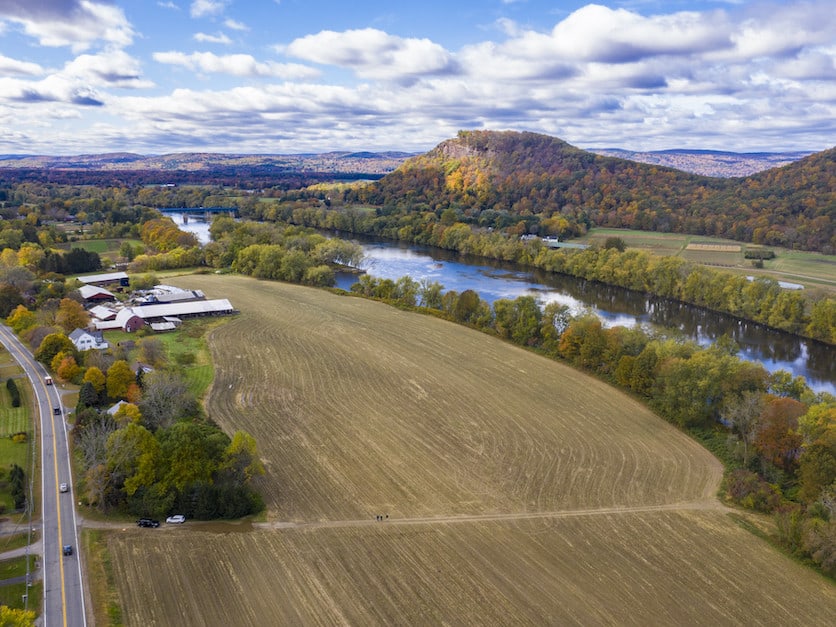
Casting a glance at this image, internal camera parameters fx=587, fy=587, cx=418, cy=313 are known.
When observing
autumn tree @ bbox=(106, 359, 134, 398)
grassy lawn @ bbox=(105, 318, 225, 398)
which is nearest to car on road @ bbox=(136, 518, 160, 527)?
autumn tree @ bbox=(106, 359, 134, 398)

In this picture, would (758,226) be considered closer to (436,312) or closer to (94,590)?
(436,312)

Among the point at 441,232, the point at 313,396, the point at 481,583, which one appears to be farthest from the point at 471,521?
the point at 441,232

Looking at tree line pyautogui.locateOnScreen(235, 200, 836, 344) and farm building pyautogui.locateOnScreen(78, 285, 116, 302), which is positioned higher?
tree line pyautogui.locateOnScreen(235, 200, 836, 344)

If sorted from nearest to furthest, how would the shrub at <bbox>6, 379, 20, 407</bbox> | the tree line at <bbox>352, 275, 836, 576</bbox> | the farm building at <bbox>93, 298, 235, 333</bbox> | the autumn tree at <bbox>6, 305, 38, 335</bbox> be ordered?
the tree line at <bbox>352, 275, 836, 576</bbox>, the shrub at <bbox>6, 379, 20, 407</bbox>, the autumn tree at <bbox>6, 305, 38, 335</bbox>, the farm building at <bbox>93, 298, 235, 333</bbox>

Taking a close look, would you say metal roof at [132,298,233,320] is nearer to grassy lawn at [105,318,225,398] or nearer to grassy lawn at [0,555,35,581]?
grassy lawn at [105,318,225,398]

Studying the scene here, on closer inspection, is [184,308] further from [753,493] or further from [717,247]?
[717,247]

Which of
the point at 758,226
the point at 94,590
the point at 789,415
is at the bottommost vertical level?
the point at 94,590
